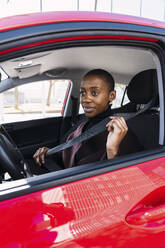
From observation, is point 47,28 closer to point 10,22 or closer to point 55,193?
point 10,22

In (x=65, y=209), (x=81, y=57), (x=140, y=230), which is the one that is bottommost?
(x=140, y=230)

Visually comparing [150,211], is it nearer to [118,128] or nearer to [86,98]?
[118,128]

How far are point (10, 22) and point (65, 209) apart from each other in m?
0.68

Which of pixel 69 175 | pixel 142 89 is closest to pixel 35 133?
pixel 142 89

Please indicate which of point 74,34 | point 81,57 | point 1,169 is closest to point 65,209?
point 74,34

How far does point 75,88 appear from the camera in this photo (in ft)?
10.7

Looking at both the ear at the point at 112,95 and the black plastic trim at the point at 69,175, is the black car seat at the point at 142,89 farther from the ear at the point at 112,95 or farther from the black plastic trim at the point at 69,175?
the black plastic trim at the point at 69,175

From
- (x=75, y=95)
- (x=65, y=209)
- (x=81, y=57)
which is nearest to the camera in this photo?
(x=65, y=209)

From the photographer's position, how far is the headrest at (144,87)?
1.65m

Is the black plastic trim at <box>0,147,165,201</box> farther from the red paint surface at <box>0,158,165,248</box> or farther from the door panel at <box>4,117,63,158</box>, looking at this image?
the door panel at <box>4,117,63,158</box>

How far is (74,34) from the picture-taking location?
0.96m

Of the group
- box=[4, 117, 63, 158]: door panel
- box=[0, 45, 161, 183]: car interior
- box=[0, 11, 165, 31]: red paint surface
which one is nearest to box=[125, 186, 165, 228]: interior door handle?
box=[0, 45, 161, 183]: car interior

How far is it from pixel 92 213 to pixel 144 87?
3.66ft

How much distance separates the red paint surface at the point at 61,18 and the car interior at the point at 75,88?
0.12m
